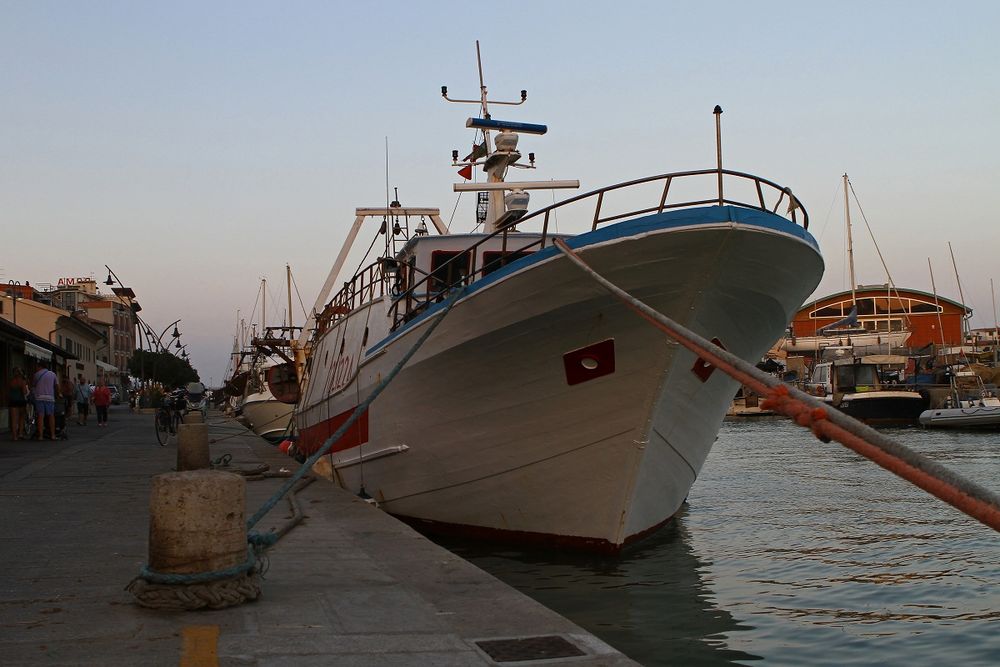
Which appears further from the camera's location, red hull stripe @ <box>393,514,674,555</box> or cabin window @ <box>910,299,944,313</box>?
cabin window @ <box>910,299,944,313</box>

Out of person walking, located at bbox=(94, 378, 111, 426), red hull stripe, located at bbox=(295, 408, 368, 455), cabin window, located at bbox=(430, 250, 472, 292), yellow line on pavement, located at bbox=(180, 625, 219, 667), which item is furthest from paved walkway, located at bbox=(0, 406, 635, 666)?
person walking, located at bbox=(94, 378, 111, 426)

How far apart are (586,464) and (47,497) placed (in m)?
6.00

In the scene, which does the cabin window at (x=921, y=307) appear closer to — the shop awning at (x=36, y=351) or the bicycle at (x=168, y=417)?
the bicycle at (x=168, y=417)

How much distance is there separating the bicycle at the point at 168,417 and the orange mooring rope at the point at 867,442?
17.5 metres

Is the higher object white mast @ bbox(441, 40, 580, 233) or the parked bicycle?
white mast @ bbox(441, 40, 580, 233)

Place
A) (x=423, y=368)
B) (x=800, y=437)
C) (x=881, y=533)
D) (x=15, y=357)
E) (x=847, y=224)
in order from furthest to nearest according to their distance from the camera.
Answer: (x=847, y=224) → (x=800, y=437) → (x=15, y=357) → (x=881, y=533) → (x=423, y=368)

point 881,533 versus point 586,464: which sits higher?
point 586,464

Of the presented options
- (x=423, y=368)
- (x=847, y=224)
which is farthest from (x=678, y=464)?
(x=847, y=224)

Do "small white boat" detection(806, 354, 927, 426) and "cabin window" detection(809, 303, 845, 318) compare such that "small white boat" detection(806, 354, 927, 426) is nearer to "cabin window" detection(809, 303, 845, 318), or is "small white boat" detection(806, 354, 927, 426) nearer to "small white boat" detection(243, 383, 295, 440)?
"cabin window" detection(809, 303, 845, 318)

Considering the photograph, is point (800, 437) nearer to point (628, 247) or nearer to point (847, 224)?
point (847, 224)

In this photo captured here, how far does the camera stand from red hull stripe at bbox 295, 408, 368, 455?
1238 centimetres

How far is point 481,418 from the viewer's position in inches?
380

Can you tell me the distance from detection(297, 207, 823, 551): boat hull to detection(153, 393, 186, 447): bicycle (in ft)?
37.1

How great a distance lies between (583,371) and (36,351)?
19.6 meters
